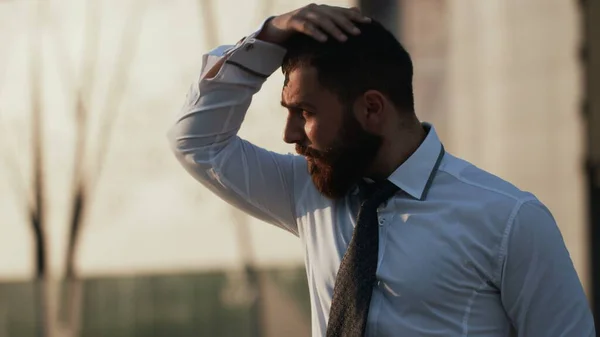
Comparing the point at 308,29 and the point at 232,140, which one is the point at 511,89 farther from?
the point at 308,29

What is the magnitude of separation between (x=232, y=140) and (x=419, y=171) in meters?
0.39

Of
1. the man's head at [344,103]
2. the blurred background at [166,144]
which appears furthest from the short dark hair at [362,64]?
→ the blurred background at [166,144]

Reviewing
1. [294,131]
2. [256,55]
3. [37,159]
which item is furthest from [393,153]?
[37,159]

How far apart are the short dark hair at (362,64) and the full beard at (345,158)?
0.05 metres

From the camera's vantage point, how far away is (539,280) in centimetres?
170

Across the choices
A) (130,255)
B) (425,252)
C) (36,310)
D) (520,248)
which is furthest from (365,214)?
(36,310)

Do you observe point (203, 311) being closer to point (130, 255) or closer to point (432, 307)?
point (130, 255)

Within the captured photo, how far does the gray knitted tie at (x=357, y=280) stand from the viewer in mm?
1760

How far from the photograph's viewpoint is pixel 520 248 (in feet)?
5.58

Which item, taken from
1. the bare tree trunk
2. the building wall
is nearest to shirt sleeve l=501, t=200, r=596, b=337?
the building wall

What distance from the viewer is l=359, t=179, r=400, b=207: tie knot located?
6.06 feet

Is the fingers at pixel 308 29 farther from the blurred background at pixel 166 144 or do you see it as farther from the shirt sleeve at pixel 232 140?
the blurred background at pixel 166 144

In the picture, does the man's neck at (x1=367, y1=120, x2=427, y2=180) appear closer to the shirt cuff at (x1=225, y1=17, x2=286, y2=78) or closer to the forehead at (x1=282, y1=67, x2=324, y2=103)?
the forehead at (x1=282, y1=67, x2=324, y2=103)

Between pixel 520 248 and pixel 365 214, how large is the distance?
27cm
